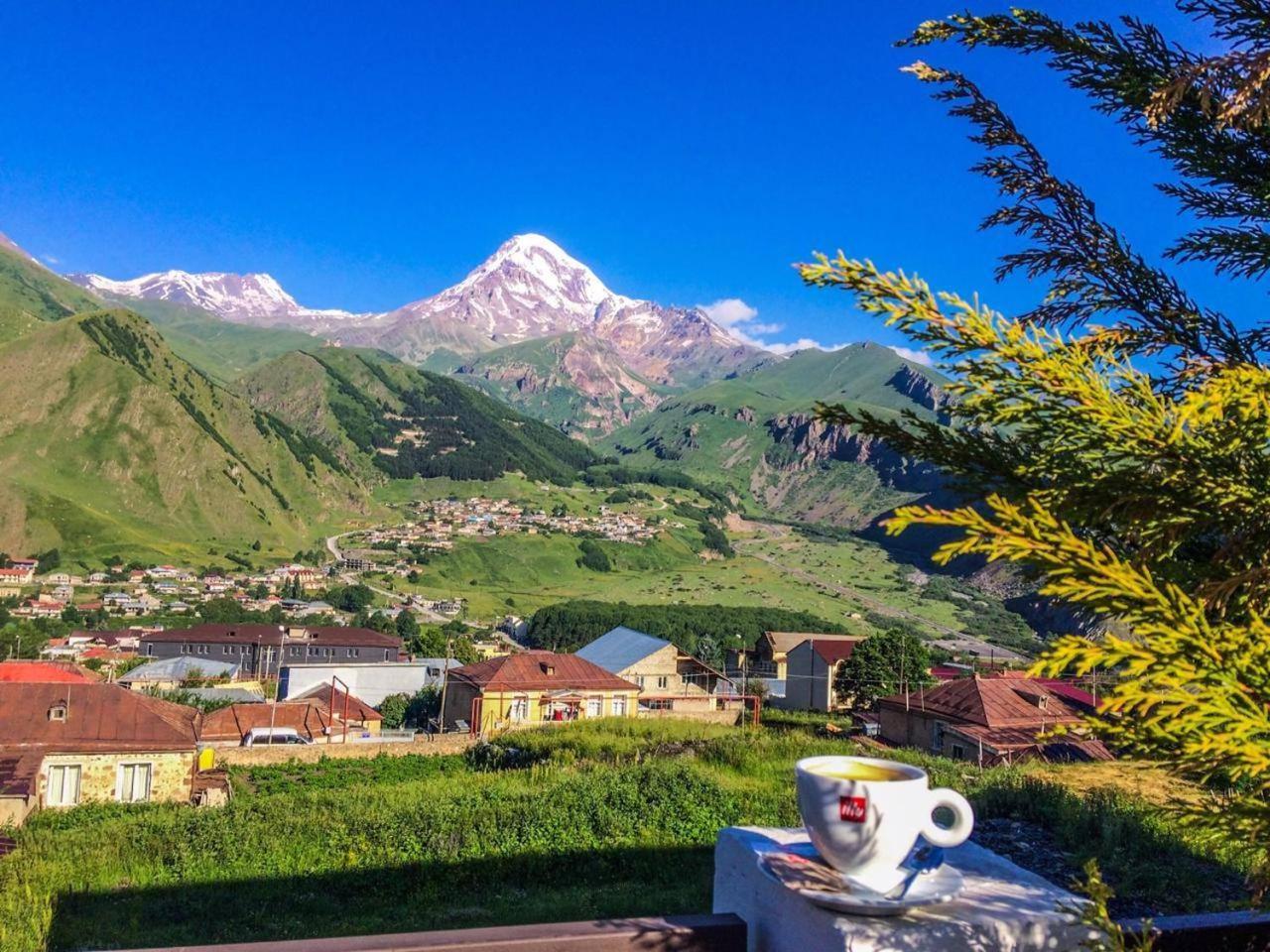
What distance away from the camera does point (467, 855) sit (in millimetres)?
8977

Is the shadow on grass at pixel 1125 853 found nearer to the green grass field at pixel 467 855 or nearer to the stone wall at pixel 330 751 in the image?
the green grass field at pixel 467 855

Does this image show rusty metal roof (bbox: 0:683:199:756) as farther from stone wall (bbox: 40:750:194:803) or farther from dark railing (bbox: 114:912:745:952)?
dark railing (bbox: 114:912:745:952)

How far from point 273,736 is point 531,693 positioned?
10.4 meters

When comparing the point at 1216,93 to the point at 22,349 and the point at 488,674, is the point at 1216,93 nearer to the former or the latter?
the point at 488,674

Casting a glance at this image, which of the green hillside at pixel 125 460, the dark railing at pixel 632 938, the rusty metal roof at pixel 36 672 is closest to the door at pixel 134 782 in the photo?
the rusty metal roof at pixel 36 672

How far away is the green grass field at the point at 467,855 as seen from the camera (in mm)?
6355

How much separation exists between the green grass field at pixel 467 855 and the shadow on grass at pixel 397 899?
0.03 metres

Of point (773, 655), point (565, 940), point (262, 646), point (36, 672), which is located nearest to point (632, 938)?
point (565, 940)

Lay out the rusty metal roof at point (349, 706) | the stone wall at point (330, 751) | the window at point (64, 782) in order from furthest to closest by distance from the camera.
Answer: the rusty metal roof at point (349, 706)
the stone wall at point (330, 751)
the window at point (64, 782)

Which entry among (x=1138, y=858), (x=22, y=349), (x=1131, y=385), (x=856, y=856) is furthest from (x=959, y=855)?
(x=22, y=349)

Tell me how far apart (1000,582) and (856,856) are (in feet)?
583

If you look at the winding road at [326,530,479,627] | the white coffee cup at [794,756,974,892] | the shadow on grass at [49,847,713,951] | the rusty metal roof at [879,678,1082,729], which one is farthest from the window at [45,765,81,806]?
the winding road at [326,530,479,627]

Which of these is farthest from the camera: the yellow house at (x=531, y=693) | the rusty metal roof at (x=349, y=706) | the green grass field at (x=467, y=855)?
the rusty metal roof at (x=349, y=706)

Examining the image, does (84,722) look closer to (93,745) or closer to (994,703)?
(93,745)
